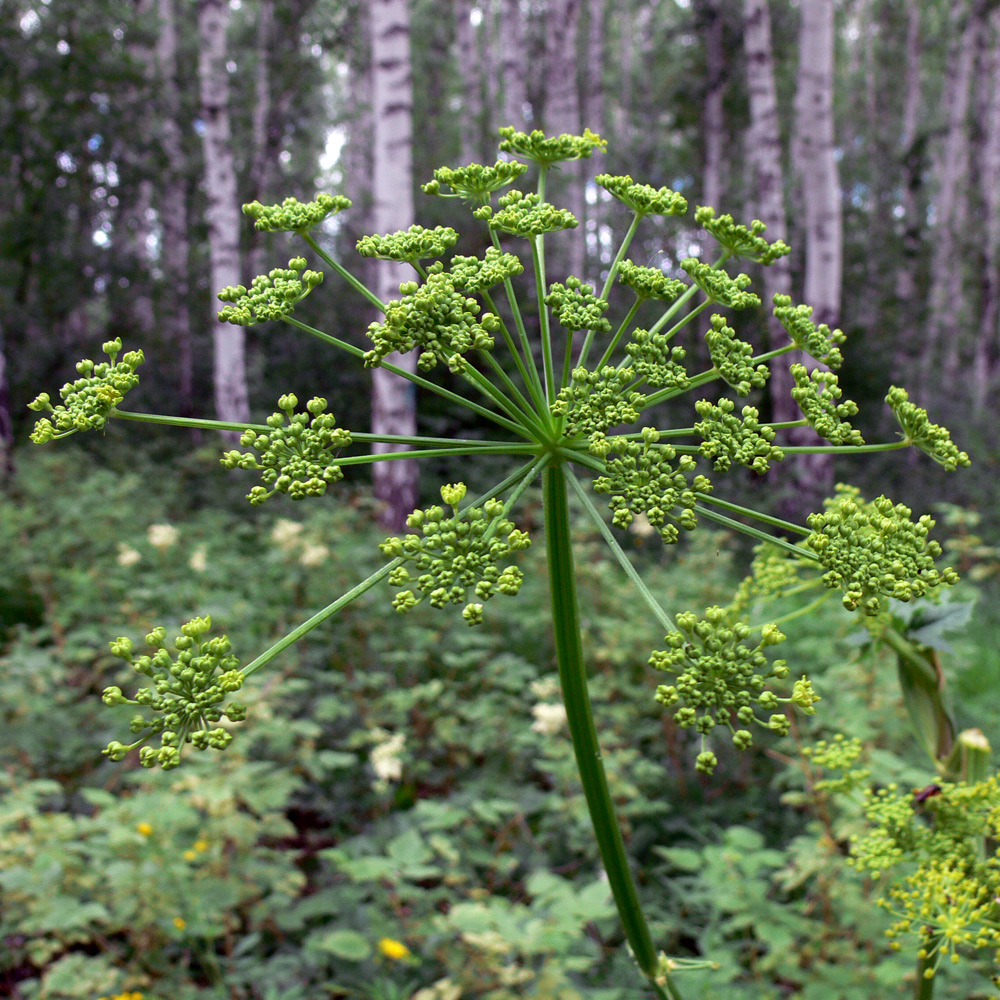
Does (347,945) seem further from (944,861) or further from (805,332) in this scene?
(805,332)

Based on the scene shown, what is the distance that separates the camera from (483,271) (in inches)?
37.6

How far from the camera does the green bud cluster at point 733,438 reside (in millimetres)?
896

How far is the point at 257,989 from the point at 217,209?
1056 centimetres

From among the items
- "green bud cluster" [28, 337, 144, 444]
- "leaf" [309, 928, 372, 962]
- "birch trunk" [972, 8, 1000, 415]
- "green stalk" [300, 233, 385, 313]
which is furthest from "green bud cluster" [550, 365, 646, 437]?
"birch trunk" [972, 8, 1000, 415]

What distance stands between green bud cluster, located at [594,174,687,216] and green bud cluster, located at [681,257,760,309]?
11 centimetres

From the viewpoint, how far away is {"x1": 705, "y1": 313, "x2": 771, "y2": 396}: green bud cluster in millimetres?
955

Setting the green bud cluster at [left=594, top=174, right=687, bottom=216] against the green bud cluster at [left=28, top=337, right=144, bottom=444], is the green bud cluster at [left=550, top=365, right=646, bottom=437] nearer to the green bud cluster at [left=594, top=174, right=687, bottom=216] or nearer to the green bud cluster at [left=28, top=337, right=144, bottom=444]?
the green bud cluster at [left=594, top=174, right=687, bottom=216]

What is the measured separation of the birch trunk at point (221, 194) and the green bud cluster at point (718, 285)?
10.5m

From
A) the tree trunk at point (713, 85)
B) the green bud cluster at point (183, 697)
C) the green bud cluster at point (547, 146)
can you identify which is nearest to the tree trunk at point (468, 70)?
the tree trunk at point (713, 85)

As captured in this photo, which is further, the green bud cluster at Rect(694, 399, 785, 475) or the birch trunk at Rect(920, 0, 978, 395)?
the birch trunk at Rect(920, 0, 978, 395)

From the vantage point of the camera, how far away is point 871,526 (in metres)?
0.93

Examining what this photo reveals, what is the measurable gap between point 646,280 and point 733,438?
250 millimetres

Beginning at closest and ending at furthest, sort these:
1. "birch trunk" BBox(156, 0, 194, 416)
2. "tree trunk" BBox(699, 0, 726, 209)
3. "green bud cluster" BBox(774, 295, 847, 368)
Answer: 1. "green bud cluster" BBox(774, 295, 847, 368)
2. "birch trunk" BBox(156, 0, 194, 416)
3. "tree trunk" BBox(699, 0, 726, 209)

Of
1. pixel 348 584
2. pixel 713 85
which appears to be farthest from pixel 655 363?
pixel 713 85
